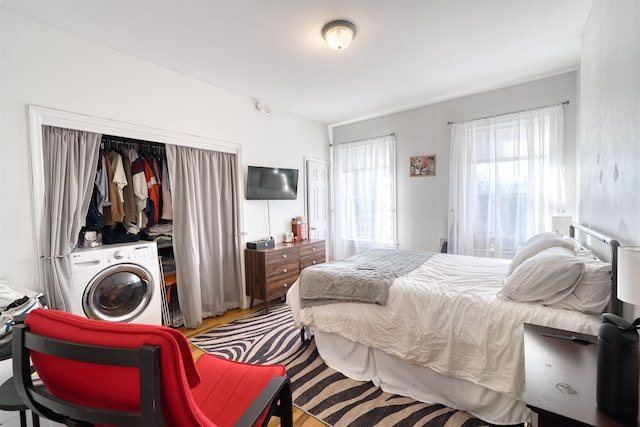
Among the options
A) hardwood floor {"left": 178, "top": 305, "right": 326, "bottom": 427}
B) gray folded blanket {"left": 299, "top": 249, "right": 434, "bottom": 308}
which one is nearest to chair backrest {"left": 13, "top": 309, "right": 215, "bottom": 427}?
hardwood floor {"left": 178, "top": 305, "right": 326, "bottom": 427}

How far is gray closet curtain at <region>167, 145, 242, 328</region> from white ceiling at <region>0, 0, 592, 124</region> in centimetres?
99

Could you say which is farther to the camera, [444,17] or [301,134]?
[301,134]

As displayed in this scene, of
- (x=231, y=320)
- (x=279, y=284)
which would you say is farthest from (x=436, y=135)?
(x=231, y=320)

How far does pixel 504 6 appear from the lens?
2.00 m

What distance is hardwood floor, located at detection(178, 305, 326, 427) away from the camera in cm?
167

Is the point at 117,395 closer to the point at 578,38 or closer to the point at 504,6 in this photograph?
the point at 504,6

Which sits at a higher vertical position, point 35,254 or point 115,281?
point 35,254

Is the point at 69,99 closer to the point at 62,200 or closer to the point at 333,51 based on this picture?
the point at 62,200

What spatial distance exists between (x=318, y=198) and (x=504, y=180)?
279 centimetres

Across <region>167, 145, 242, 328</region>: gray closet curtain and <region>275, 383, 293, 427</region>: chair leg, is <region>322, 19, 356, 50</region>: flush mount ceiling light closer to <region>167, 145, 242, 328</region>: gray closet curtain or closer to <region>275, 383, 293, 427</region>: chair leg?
<region>167, 145, 242, 328</region>: gray closet curtain

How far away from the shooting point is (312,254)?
13.1 ft

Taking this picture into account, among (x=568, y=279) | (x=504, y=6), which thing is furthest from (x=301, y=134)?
(x=568, y=279)

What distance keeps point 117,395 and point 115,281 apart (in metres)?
2.13

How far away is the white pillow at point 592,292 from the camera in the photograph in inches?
57.4
